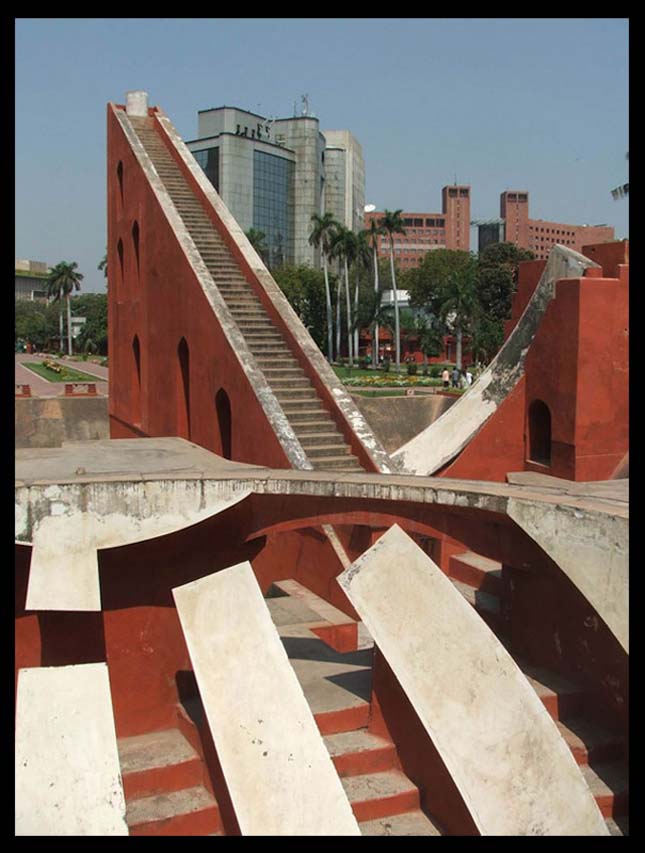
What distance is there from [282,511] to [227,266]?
5833 millimetres

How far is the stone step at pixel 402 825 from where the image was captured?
17.1 feet

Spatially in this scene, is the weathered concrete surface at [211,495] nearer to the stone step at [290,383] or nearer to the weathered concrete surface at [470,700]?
the weathered concrete surface at [470,700]

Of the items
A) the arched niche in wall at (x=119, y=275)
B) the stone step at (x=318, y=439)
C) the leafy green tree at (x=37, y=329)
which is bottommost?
the stone step at (x=318, y=439)

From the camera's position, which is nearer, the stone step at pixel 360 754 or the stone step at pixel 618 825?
→ the stone step at pixel 618 825

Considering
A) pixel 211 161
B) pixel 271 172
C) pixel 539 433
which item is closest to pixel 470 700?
pixel 539 433

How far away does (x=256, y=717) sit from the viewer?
4.72 m

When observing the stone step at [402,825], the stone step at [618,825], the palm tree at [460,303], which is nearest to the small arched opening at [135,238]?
the stone step at [402,825]

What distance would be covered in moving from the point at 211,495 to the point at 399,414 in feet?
39.2

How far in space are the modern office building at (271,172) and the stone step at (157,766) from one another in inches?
2060
